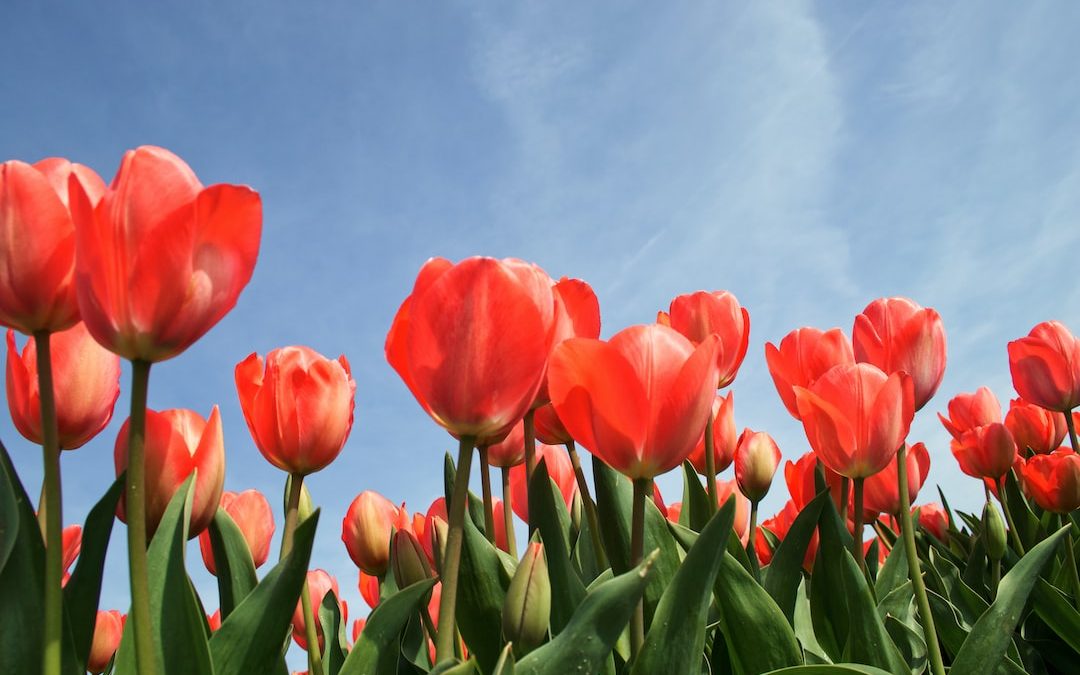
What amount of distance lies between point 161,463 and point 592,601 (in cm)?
68

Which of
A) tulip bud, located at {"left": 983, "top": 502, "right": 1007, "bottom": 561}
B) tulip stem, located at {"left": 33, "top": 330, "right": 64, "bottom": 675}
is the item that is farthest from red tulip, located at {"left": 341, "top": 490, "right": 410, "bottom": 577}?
tulip bud, located at {"left": 983, "top": 502, "right": 1007, "bottom": 561}

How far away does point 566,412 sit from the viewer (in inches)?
43.6

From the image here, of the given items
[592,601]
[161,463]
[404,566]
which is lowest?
[592,601]

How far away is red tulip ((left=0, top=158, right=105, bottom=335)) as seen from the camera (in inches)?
35.3

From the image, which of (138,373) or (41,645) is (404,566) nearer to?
(41,645)

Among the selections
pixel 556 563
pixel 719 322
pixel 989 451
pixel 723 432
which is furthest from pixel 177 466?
pixel 989 451

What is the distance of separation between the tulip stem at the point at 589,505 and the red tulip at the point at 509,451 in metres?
0.10

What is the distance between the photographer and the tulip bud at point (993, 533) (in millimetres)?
2703

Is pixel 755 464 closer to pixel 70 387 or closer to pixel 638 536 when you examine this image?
pixel 638 536

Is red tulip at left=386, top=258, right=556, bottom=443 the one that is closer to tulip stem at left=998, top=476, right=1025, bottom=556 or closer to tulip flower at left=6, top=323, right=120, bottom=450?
tulip flower at left=6, top=323, right=120, bottom=450

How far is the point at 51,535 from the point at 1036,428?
422 centimetres

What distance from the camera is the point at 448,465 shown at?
1788 millimetres

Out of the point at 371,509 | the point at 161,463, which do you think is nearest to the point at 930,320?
the point at 371,509

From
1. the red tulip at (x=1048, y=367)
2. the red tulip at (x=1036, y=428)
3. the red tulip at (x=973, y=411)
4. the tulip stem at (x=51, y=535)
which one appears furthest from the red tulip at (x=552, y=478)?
the red tulip at (x=1036, y=428)
